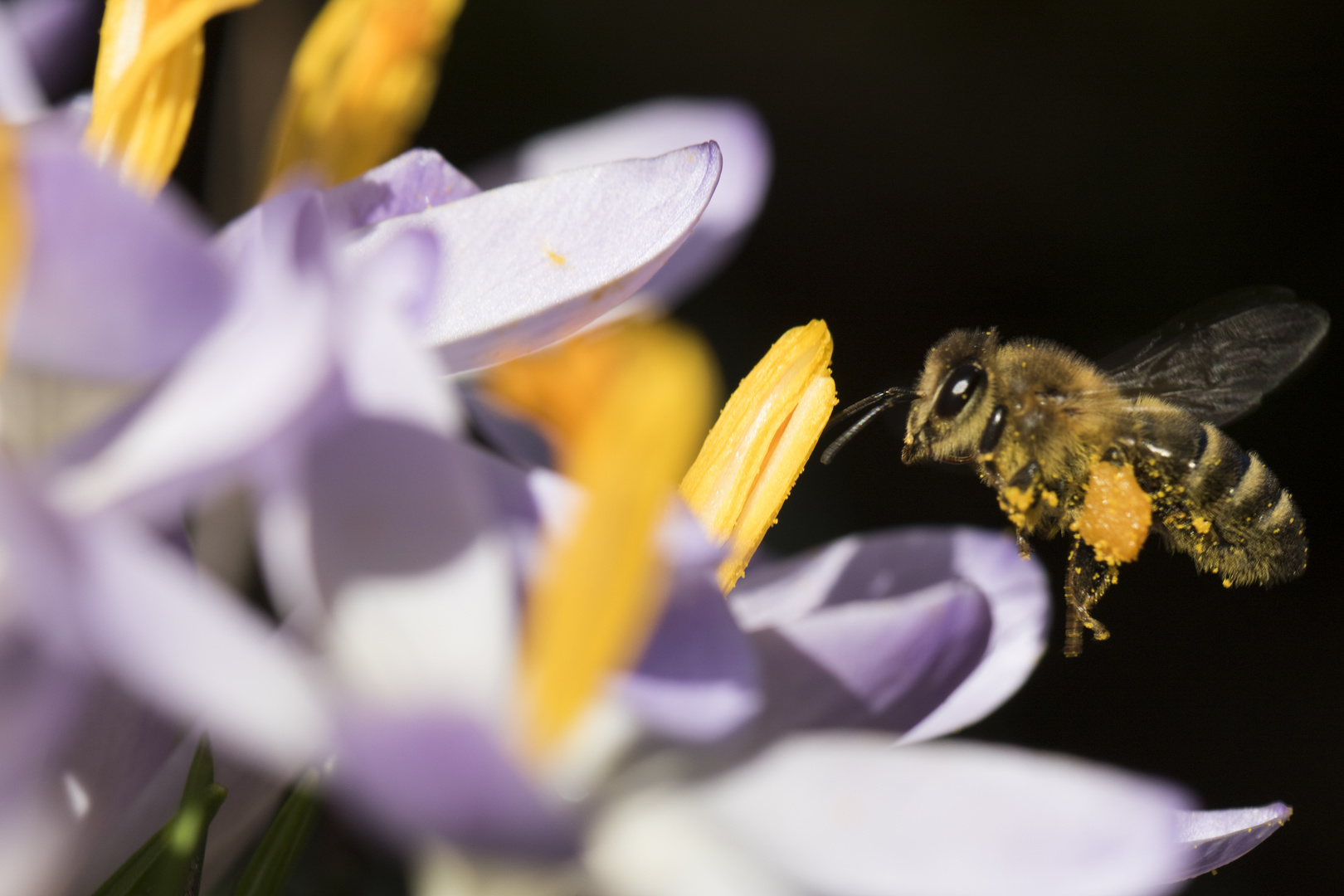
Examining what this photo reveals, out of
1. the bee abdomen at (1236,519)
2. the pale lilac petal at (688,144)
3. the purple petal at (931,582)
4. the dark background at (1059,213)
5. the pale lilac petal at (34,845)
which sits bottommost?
the dark background at (1059,213)

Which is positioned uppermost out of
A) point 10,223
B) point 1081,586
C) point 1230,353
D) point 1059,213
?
point 10,223

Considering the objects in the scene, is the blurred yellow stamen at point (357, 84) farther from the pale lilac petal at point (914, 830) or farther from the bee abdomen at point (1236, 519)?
the bee abdomen at point (1236, 519)

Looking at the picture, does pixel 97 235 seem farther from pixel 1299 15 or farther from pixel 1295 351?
pixel 1299 15

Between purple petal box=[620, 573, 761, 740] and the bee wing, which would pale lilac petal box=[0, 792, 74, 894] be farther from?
the bee wing

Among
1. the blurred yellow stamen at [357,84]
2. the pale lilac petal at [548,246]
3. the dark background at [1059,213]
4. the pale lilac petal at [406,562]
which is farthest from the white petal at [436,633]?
the dark background at [1059,213]

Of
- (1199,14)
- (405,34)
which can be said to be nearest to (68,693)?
(405,34)

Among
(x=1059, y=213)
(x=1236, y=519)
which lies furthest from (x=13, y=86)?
(x=1059, y=213)

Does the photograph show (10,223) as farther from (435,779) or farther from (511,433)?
(511,433)
